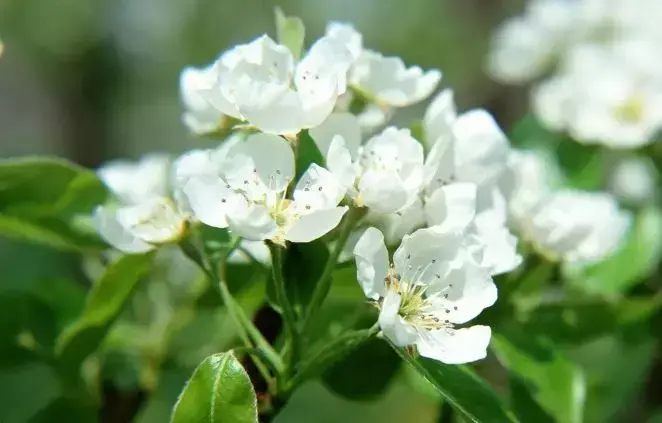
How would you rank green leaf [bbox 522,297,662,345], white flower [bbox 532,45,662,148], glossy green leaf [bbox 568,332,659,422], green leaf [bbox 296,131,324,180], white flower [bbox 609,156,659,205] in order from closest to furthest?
green leaf [bbox 296,131,324,180], green leaf [bbox 522,297,662,345], glossy green leaf [bbox 568,332,659,422], white flower [bbox 532,45,662,148], white flower [bbox 609,156,659,205]

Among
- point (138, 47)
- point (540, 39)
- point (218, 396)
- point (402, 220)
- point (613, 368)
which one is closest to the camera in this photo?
point (218, 396)

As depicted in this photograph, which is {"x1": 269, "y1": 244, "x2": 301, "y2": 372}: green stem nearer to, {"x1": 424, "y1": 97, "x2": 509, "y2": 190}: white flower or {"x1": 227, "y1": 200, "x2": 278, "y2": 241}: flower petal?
{"x1": 227, "y1": 200, "x2": 278, "y2": 241}: flower petal

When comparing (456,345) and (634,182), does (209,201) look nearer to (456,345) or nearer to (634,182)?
(456,345)

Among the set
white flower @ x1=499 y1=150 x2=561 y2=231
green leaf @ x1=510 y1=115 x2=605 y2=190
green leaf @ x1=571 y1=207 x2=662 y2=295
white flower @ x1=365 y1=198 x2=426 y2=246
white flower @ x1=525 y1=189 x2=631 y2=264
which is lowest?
green leaf @ x1=571 y1=207 x2=662 y2=295

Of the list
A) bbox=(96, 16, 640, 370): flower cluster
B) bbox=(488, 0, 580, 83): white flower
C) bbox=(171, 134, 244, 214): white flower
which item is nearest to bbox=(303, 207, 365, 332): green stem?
bbox=(96, 16, 640, 370): flower cluster

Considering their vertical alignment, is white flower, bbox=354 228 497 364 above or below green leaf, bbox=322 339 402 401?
above

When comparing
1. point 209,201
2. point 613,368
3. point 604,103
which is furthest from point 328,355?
point 604,103

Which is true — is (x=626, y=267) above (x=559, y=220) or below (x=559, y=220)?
below
